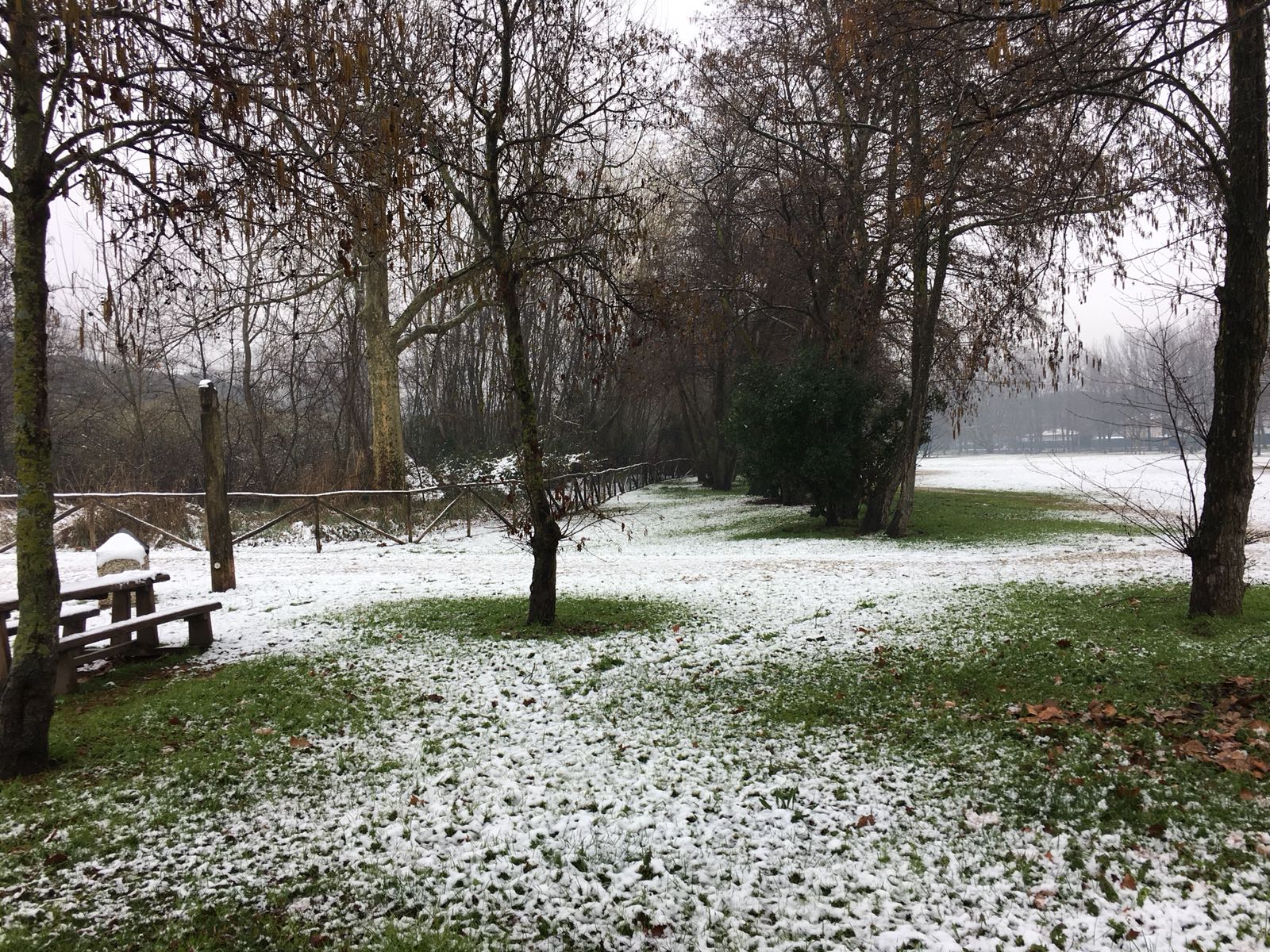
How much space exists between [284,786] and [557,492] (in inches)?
137

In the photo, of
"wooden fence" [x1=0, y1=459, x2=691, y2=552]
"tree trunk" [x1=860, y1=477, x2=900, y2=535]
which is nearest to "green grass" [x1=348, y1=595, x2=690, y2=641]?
"wooden fence" [x1=0, y1=459, x2=691, y2=552]

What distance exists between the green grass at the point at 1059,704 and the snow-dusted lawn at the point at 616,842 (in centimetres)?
20

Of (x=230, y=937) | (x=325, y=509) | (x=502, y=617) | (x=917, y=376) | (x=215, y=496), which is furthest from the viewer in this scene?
(x=325, y=509)

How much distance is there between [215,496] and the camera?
932 centimetres

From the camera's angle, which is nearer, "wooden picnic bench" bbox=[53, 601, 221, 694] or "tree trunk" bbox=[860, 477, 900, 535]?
"wooden picnic bench" bbox=[53, 601, 221, 694]

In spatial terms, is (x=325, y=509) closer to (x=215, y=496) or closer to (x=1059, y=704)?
(x=215, y=496)

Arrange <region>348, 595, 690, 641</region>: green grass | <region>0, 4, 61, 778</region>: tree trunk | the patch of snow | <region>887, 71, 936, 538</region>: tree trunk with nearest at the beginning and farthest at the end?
<region>0, 4, 61, 778</region>: tree trunk
<region>348, 595, 690, 641</region>: green grass
the patch of snow
<region>887, 71, 936, 538</region>: tree trunk

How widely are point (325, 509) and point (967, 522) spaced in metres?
14.1

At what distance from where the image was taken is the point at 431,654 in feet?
21.0

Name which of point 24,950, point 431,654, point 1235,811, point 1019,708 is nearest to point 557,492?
point 431,654

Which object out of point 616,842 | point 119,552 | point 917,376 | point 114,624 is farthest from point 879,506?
point 114,624

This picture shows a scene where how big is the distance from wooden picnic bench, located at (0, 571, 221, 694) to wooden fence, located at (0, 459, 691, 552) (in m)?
5.26

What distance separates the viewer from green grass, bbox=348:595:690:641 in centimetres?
705

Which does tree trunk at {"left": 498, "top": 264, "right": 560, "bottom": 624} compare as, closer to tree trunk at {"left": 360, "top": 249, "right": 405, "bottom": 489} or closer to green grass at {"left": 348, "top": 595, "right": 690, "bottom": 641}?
green grass at {"left": 348, "top": 595, "right": 690, "bottom": 641}
